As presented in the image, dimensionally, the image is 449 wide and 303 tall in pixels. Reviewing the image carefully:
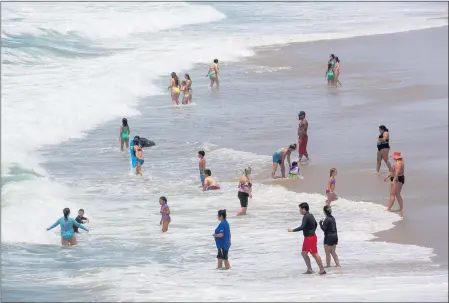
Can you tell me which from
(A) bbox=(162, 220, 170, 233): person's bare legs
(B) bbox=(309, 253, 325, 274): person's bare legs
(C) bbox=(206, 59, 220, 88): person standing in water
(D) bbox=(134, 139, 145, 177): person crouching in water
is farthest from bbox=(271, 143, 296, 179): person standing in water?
(C) bbox=(206, 59, 220, 88): person standing in water

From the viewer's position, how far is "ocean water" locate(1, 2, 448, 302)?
51.1 ft

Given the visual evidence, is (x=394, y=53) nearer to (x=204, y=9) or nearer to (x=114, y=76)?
(x=114, y=76)

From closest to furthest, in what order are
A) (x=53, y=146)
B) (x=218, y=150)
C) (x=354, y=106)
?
(x=218, y=150), (x=53, y=146), (x=354, y=106)

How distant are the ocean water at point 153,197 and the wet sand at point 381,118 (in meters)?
0.64

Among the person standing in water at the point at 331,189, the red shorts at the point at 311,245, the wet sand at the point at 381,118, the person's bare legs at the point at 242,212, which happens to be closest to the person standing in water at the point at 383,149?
the wet sand at the point at 381,118

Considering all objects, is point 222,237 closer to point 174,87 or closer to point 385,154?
point 385,154

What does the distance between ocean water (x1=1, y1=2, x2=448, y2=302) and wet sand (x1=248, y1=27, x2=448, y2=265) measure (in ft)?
2.12

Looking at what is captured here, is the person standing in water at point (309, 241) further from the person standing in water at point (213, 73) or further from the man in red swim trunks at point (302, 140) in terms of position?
A: the person standing in water at point (213, 73)

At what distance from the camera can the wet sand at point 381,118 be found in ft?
65.5

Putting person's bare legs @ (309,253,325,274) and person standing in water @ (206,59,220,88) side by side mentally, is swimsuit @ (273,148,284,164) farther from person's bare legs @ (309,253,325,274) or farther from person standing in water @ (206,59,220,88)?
person standing in water @ (206,59,220,88)

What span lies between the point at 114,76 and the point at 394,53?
1095 cm

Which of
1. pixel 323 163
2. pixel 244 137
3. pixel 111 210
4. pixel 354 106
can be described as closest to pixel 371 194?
pixel 323 163

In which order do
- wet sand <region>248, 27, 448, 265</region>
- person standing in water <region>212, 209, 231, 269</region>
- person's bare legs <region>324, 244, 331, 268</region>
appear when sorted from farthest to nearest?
1. wet sand <region>248, 27, 448, 265</region>
2. person standing in water <region>212, 209, 231, 269</region>
3. person's bare legs <region>324, 244, 331, 268</region>

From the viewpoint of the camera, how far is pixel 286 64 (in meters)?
40.7
